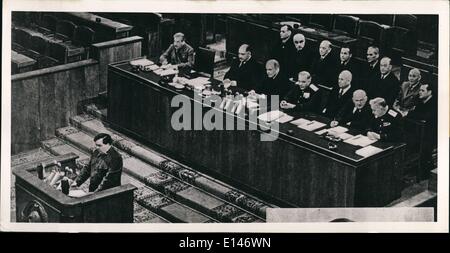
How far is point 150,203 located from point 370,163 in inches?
86.9

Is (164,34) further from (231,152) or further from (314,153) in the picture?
(314,153)

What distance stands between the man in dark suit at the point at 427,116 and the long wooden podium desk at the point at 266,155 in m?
0.50

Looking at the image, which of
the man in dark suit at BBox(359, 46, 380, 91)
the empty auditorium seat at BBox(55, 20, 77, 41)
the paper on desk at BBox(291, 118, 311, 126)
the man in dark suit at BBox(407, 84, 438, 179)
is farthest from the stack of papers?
the man in dark suit at BBox(407, 84, 438, 179)

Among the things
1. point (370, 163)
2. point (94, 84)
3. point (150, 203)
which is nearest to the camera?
point (370, 163)

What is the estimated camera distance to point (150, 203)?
28.9ft

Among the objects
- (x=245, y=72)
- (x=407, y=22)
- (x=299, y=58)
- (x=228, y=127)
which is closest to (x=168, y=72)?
(x=245, y=72)

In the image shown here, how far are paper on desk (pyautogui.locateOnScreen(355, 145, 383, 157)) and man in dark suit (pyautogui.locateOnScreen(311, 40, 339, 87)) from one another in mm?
1227

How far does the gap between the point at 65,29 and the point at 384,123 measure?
4014 mm

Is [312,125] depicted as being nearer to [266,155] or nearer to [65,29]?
[266,155]

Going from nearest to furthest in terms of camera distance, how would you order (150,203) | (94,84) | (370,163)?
(370,163) < (150,203) < (94,84)

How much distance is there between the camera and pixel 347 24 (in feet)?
34.4

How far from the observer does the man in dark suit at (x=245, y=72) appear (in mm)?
9367

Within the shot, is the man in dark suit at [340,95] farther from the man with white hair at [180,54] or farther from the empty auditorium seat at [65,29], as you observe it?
the empty auditorium seat at [65,29]
